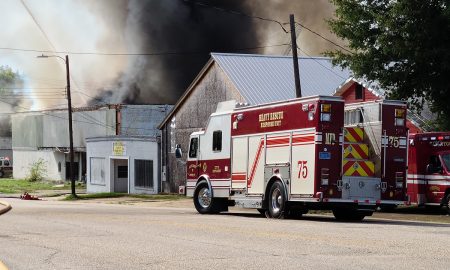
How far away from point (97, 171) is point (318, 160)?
39649 mm

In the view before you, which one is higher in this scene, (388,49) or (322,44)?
(322,44)

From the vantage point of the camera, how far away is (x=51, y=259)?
37.2 feet

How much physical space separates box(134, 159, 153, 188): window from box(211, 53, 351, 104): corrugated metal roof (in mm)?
10579

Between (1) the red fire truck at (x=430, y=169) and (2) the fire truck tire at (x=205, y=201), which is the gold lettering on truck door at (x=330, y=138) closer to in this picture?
(2) the fire truck tire at (x=205, y=201)

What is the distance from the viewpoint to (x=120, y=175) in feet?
184

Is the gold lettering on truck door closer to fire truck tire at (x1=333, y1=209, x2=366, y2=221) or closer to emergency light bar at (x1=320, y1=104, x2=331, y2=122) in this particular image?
emergency light bar at (x1=320, y1=104, x2=331, y2=122)

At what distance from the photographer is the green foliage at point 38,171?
244 ft

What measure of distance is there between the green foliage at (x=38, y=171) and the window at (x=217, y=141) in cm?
5229

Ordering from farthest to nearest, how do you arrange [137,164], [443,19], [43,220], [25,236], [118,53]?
1. [118,53]
2. [137,164]
3. [443,19]
4. [43,220]
5. [25,236]

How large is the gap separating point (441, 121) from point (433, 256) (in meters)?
20.9

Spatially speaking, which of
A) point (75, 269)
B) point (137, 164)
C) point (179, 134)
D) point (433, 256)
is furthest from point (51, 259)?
point (137, 164)

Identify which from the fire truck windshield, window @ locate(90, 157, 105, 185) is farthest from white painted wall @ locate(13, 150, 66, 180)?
the fire truck windshield

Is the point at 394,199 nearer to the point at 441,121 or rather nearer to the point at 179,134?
the point at 441,121

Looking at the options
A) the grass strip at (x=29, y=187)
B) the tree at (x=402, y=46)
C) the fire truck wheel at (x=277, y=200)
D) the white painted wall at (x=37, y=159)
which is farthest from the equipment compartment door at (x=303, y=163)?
the white painted wall at (x=37, y=159)
